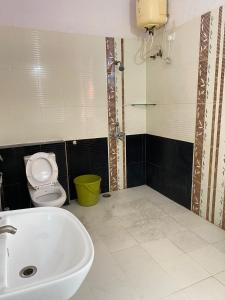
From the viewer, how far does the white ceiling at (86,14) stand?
8.04 ft

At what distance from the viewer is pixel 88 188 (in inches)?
113

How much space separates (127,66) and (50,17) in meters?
1.10

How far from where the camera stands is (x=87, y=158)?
10.3 ft

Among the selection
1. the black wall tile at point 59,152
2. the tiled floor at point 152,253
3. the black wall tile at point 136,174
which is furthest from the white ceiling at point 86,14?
the tiled floor at point 152,253

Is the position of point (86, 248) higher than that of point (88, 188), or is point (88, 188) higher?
point (86, 248)

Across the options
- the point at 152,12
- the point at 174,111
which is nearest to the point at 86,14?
the point at 152,12

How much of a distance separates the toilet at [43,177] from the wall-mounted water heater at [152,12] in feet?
6.05

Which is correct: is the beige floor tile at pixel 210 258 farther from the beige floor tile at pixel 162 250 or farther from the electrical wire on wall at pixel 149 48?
the electrical wire on wall at pixel 149 48

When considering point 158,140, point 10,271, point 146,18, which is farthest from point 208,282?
point 146,18

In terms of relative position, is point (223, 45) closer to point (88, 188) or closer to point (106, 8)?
point (106, 8)

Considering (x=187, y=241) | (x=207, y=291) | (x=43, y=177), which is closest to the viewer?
(x=207, y=291)

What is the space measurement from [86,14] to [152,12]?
0.79m

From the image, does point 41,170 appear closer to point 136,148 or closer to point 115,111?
point 115,111

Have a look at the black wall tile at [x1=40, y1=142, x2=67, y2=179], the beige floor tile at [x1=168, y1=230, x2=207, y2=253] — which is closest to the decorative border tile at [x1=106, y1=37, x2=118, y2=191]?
the black wall tile at [x1=40, y1=142, x2=67, y2=179]
